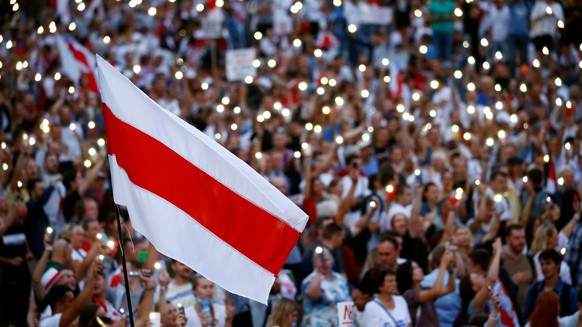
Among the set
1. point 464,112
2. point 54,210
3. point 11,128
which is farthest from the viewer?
point 464,112

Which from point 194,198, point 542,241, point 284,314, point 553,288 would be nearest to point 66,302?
point 284,314

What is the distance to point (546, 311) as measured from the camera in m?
10.2

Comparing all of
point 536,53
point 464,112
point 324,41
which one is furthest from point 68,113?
point 536,53

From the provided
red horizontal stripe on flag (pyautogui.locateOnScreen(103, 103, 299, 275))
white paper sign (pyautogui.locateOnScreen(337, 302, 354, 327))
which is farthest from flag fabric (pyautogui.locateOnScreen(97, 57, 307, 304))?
white paper sign (pyautogui.locateOnScreen(337, 302, 354, 327))

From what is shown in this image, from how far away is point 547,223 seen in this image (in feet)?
40.9

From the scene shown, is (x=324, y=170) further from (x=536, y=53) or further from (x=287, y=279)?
(x=536, y=53)

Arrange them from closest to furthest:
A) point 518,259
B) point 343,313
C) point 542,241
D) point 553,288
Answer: point 343,313 → point 553,288 → point 518,259 → point 542,241

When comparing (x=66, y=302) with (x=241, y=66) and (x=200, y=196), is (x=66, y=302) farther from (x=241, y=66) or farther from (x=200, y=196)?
(x=241, y=66)

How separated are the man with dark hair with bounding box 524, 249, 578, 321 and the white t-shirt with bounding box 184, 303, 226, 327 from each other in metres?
2.52

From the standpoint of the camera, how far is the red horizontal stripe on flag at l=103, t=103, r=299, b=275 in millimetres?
7926

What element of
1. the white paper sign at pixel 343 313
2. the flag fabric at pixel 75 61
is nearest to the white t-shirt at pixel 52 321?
the white paper sign at pixel 343 313

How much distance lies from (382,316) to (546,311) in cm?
128

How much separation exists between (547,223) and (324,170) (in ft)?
12.0

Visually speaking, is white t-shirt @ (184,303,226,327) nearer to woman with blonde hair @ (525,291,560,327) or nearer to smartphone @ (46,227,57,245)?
smartphone @ (46,227,57,245)
